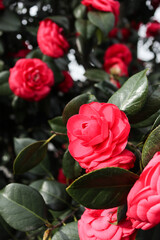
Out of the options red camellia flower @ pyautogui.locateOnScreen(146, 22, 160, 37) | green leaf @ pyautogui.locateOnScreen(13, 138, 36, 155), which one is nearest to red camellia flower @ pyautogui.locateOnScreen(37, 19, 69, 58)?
green leaf @ pyautogui.locateOnScreen(13, 138, 36, 155)

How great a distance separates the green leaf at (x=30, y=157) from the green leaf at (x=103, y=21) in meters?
0.50

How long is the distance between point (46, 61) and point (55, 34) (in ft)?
0.35

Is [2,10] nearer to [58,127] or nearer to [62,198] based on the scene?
[58,127]

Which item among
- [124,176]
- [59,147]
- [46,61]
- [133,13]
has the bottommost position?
[59,147]

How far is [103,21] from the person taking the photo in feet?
3.16

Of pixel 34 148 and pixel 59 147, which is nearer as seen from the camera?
pixel 34 148

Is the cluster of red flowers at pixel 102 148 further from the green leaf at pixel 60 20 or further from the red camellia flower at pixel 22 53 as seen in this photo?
the red camellia flower at pixel 22 53

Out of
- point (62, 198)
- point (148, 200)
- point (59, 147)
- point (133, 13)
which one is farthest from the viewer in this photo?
point (133, 13)

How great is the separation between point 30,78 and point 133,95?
535 millimetres

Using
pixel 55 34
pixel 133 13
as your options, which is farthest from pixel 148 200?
pixel 133 13

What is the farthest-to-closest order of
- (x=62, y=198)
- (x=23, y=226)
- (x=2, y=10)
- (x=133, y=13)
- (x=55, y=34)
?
(x=133, y=13) < (x=2, y=10) < (x=55, y=34) < (x=62, y=198) < (x=23, y=226)

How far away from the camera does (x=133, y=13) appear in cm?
167

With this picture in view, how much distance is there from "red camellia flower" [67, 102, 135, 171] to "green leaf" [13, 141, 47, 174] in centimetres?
19

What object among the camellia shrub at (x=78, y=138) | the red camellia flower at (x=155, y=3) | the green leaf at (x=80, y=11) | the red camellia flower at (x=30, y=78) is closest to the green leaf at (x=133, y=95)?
the camellia shrub at (x=78, y=138)
